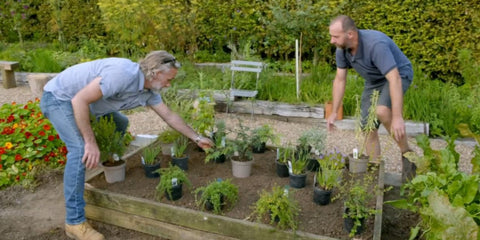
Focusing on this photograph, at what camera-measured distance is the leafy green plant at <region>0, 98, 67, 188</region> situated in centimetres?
399

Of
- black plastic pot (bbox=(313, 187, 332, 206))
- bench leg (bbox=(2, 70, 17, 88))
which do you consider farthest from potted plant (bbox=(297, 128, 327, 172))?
bench leg (bbox=(2, 70, 17, 88))

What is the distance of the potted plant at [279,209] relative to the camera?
2.55 metres

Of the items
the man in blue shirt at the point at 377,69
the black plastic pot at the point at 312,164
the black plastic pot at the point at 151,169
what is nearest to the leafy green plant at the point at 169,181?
the black plastic pot at the point at 151,169

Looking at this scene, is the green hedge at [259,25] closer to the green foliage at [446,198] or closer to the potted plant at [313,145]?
the potted plant at [313,145]

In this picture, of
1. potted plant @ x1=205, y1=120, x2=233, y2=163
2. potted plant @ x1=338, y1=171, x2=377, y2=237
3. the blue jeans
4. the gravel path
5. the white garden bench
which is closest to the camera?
potted plant @ x1=338, y1=171, x2=377, y2=237

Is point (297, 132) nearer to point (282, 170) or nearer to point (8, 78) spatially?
point (282, 170)

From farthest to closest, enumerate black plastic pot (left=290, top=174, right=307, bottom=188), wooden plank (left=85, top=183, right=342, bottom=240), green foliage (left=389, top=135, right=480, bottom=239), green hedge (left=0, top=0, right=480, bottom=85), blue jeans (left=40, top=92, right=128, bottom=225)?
1. green hedge (left=0, top=0, right=480, bottom=85)
2. black plastic pot (left=290, top=174, right=307, bottom=188)
3. blue jeans (left=40, top=92, right=128, bottom=225)
4. wooden plank (left=85, top=183, right=342, bottom=240)
5. green foliage (left=389, top=135, right=480, bottom=239)

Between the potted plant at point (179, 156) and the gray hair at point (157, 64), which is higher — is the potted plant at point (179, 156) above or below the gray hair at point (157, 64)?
below

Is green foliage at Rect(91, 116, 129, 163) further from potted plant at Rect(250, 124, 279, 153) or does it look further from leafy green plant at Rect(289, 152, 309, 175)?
leafy green plant at Rect(289, 152, 309, 175)

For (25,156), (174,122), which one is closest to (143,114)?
(25,156)

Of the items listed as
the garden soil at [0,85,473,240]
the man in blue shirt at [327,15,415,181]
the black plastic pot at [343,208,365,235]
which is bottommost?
the garden soil at [0,85,473,240]

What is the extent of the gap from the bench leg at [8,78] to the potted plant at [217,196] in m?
5.92

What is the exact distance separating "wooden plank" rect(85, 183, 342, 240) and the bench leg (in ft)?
17.0

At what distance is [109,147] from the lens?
3.32m
